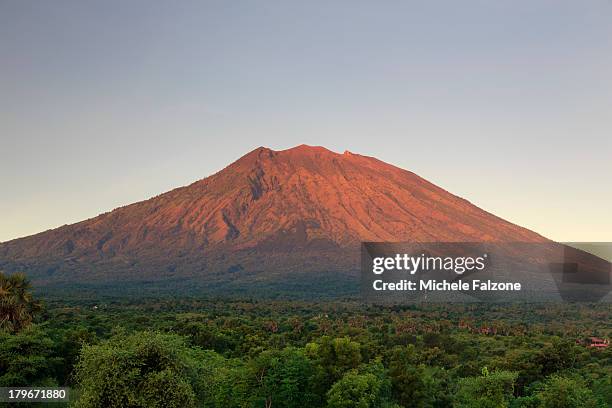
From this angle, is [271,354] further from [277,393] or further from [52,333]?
[52,333]

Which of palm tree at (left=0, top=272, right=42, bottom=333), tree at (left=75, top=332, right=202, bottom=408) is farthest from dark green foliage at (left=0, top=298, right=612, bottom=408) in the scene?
palm tree at (left=0, top=272, right=42, bottom=333)

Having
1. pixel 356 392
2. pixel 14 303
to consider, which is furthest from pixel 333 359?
pixel 14 303

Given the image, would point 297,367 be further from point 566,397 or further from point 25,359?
point 25,359

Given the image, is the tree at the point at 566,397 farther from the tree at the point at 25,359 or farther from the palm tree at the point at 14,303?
the palm tree at the point at 14,303

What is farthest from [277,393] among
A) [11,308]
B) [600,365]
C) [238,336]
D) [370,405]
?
[600,365]

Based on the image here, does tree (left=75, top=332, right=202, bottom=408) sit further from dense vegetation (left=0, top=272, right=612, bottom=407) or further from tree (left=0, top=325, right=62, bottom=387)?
tree (left=0, top=325, right=62, bottom=387)
